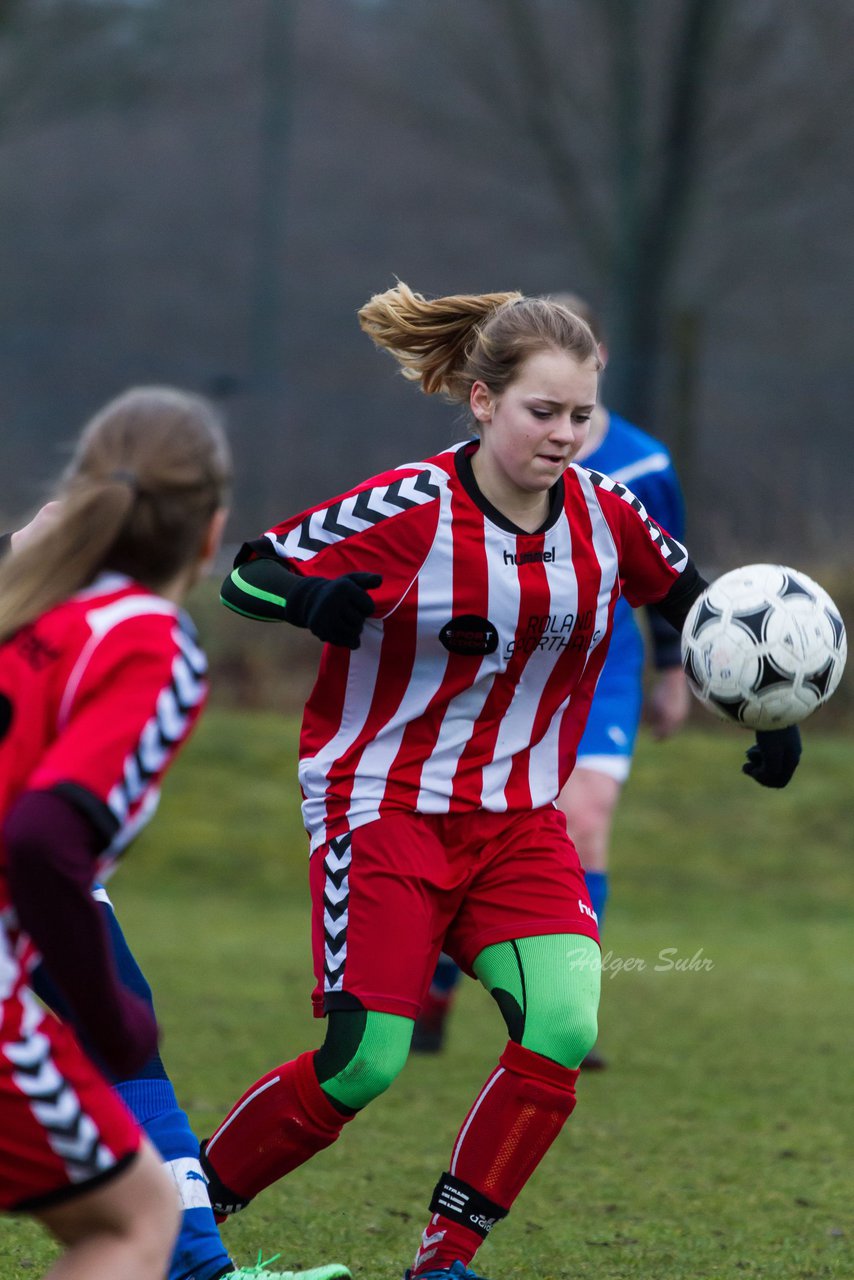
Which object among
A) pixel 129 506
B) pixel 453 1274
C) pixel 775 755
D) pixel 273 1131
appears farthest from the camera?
pixel 775 755

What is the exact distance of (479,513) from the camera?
3.58m

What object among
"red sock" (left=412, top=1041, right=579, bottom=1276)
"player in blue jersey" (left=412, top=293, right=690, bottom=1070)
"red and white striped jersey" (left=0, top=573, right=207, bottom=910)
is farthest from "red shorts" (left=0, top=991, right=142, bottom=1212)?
"player in blue jersey" (left=412, top=293, right=690, bottom=1070)

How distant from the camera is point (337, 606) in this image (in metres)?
3.24

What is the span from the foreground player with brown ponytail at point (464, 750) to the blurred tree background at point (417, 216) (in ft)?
30.0

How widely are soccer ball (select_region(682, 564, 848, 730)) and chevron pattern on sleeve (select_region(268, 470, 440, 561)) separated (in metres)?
0.63

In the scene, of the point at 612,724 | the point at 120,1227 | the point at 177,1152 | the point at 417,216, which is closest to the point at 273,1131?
the point at 177,1152

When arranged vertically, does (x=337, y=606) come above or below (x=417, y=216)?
below

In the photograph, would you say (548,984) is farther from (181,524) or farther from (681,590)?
(181,524)

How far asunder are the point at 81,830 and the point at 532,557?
154cm

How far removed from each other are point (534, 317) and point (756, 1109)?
109 inches

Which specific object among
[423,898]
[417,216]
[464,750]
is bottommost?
[423,898]

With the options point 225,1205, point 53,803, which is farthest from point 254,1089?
point 53,803

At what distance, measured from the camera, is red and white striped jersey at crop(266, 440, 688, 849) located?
3.53 metres

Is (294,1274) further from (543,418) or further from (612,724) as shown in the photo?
(612,724)
